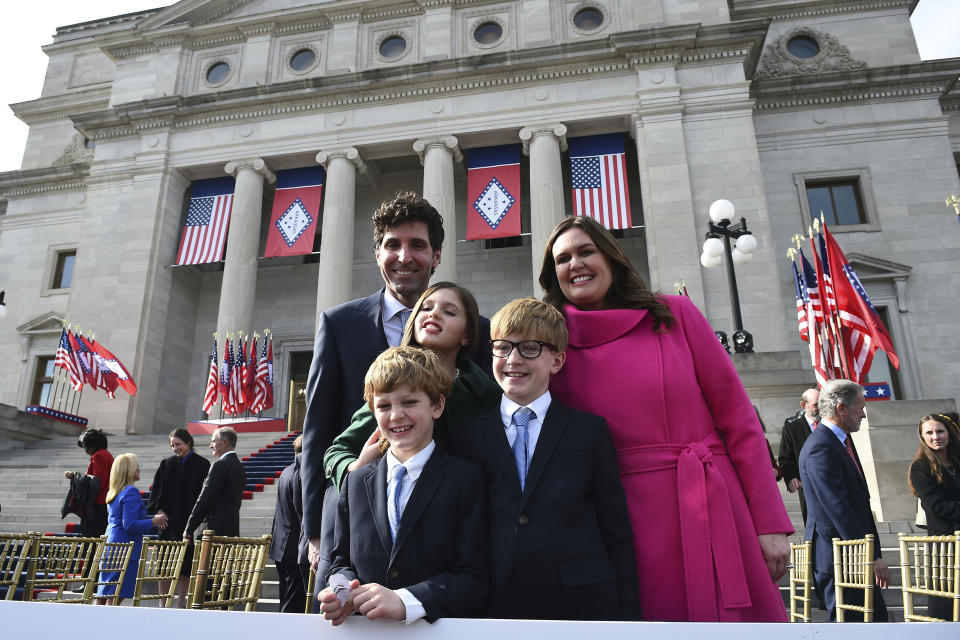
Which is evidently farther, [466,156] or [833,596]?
[466,156]

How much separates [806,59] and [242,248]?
70.2 ft

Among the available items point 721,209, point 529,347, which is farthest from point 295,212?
point 529,347

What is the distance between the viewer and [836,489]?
17.3 feet

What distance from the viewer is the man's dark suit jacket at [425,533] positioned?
7.95ft

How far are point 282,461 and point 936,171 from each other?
21.8m

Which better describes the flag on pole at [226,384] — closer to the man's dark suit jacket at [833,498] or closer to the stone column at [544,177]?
the stone column at [544,177]

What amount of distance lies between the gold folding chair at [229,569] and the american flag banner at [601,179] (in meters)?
16.4

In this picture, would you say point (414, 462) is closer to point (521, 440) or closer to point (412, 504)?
point (412, 504)

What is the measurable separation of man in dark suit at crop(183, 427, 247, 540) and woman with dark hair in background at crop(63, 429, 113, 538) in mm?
2088

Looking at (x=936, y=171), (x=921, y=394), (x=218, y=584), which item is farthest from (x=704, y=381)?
(x=936, y=171)

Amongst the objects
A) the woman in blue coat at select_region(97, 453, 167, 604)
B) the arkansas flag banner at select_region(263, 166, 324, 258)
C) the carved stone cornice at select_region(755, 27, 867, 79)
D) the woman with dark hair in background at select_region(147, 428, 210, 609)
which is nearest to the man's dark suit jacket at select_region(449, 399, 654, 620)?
the woman in blue coat at select_region(97, 453, 167, 604)

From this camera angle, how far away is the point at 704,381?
2898 mm

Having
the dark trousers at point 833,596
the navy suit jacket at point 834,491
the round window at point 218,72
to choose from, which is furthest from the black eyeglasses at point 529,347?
the round window at point 218,72

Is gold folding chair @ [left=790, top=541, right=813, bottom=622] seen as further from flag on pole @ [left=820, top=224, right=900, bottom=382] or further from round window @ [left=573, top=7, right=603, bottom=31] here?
round window @ [left=573, top=7, right=603, bottom=31]
